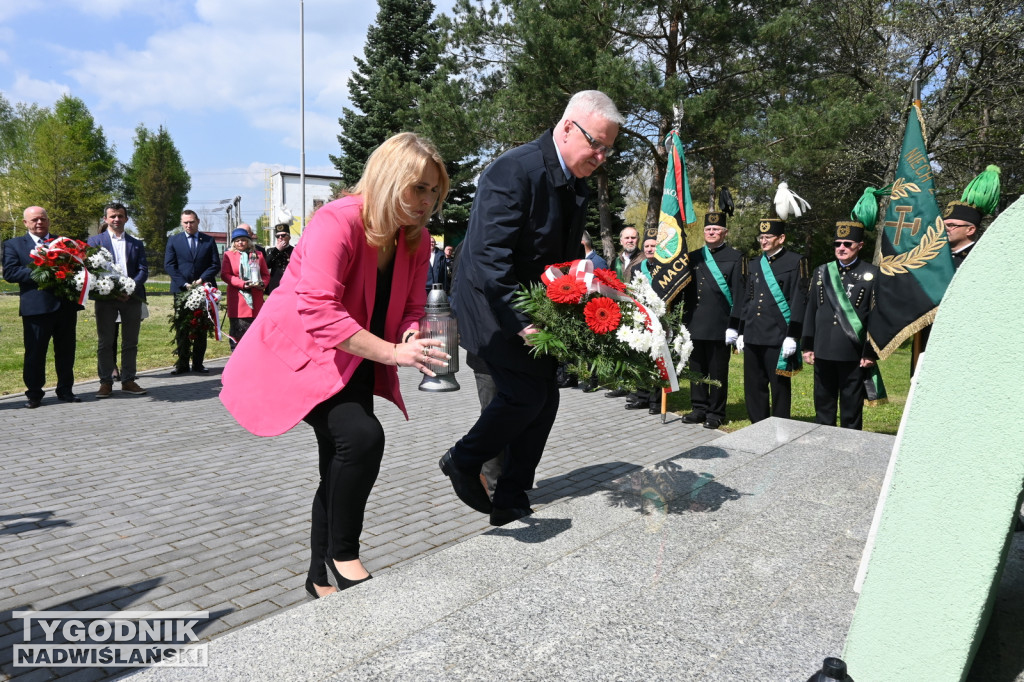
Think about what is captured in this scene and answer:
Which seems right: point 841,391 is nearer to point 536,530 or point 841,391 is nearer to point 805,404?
point 805,404

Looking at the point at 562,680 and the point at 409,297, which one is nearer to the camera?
the point at 562,680

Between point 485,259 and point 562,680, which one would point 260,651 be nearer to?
point 562,680

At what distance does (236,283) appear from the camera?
11297 millimetres

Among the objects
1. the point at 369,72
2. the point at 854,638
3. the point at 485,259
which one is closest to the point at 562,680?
the point at 854,638

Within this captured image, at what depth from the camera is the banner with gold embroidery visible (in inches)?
242

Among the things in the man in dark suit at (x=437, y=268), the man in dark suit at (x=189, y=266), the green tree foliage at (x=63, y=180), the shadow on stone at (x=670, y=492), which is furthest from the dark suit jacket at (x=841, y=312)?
the green tree foliage at (x=63, y=180)

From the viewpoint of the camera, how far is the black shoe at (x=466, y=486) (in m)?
4.12

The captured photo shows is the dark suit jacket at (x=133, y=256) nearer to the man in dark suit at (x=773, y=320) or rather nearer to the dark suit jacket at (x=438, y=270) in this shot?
the dark suit jacket at (x=438, y=270)

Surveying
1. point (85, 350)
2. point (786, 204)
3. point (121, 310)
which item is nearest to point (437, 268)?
point (85, 350)

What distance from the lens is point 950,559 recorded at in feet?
Answer: 6.35

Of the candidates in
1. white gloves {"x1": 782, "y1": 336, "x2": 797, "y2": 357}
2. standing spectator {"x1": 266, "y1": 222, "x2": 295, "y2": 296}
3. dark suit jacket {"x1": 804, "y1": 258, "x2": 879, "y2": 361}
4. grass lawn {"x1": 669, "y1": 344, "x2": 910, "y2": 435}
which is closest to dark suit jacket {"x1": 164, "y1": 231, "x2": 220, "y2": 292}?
standing spectator {"x1": 266, "y1": 222, "x2": 295, "y2": 296}

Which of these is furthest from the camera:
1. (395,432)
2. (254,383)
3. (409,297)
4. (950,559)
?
(395,432)

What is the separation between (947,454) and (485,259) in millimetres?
2323

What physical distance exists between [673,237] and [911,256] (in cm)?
262
